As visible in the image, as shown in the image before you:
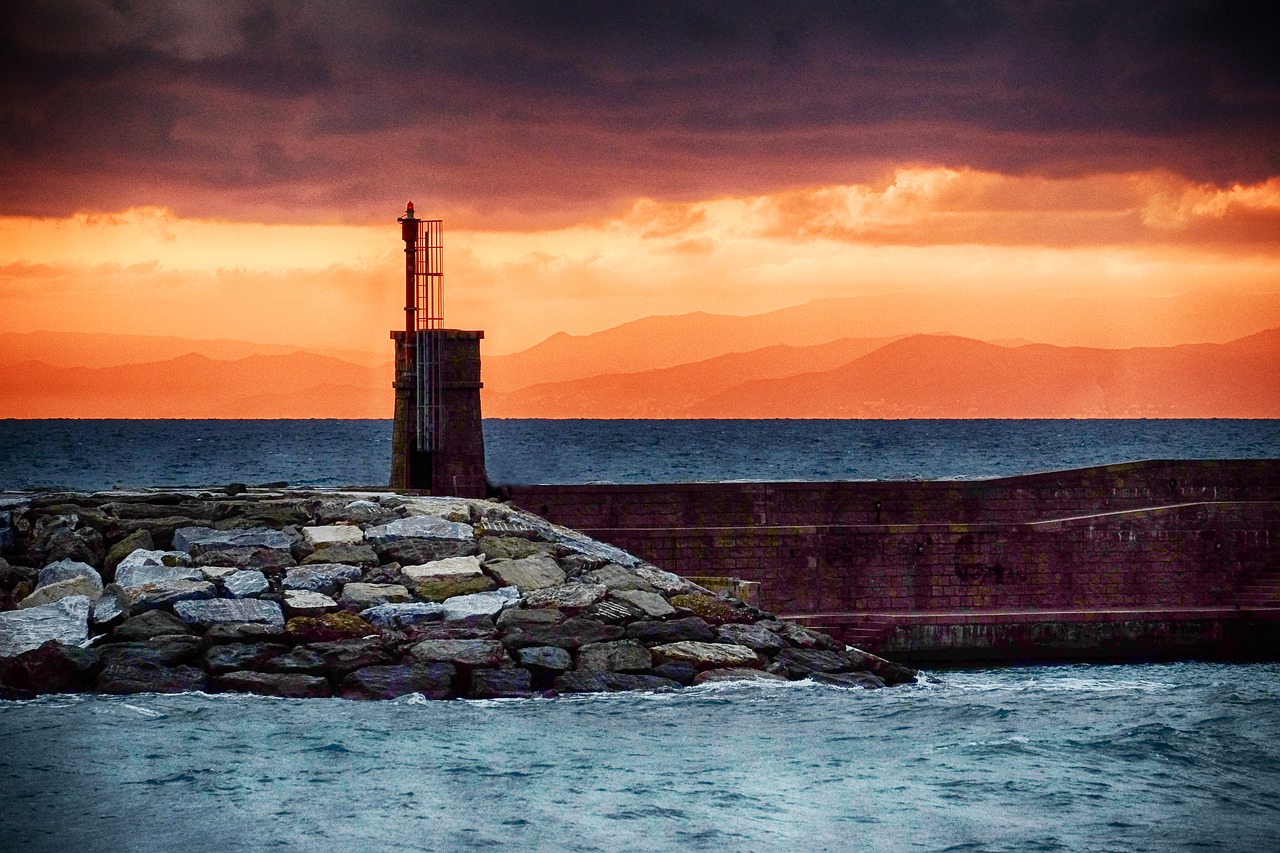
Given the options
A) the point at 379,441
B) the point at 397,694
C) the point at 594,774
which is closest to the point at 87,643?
the point at 397,694

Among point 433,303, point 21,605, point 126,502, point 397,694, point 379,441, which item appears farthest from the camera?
point 379,441

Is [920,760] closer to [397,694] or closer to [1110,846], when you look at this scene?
[1110,846]

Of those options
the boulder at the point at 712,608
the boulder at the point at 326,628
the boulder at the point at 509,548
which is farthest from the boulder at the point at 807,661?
the boulder at the point at 326,628

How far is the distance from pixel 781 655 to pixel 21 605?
722cm

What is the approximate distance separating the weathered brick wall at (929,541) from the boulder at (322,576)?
16.8ft

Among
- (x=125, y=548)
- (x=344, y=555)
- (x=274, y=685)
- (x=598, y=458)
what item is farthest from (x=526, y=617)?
(x=598, y=458)

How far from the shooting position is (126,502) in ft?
57.7

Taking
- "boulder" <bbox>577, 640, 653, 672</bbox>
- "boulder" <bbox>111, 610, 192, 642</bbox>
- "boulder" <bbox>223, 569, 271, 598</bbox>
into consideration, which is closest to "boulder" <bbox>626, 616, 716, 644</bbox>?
"boulder" <bbox>577, 640, 653, 672</bbox>

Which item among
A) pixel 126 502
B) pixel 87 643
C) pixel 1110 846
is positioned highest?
pixel 126 502

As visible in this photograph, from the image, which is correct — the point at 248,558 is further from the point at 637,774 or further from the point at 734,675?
the point at 637,774

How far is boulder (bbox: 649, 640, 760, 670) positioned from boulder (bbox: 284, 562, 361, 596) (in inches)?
123

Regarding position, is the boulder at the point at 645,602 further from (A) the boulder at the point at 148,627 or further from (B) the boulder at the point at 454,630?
(A) the boulder at the point at 148,627

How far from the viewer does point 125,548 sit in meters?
16.1

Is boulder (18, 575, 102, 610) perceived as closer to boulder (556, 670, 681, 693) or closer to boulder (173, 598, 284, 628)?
boulder (173, 598, 284, 628)
